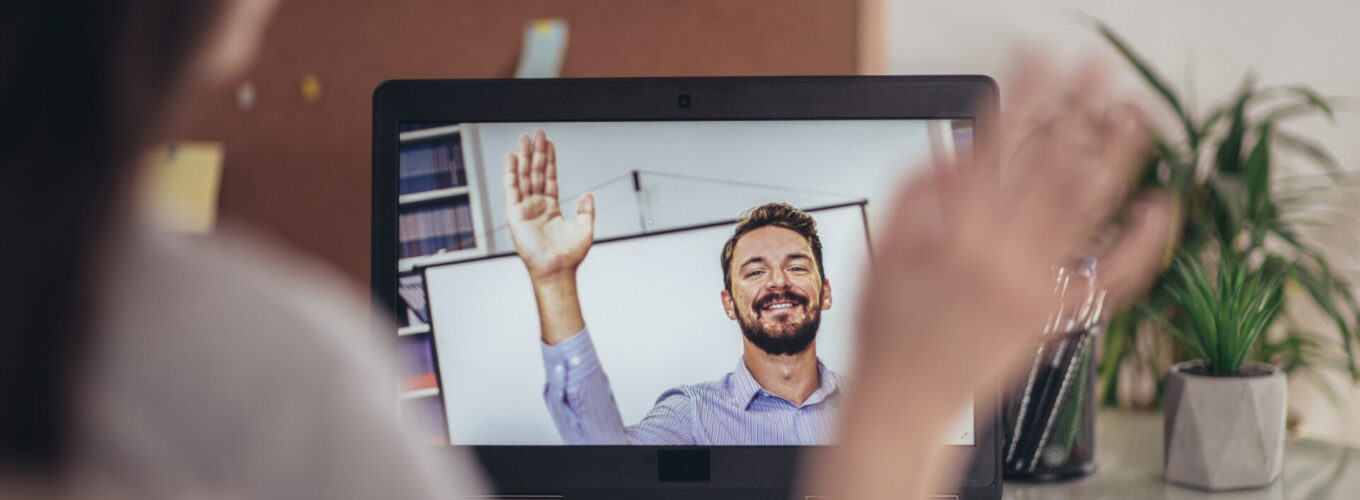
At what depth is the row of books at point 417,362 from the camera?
588 millimetres

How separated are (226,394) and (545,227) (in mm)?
356

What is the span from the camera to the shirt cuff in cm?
58

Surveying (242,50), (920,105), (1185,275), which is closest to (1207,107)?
(1185,275)

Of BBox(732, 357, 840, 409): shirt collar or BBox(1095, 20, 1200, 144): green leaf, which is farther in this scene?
BBox(1095, 20, 1200, 144): green leaf

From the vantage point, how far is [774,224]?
0.58m

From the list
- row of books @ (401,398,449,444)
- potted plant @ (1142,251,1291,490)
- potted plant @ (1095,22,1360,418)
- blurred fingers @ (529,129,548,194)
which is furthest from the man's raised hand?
potted plant @ (1095,22,1360,418)

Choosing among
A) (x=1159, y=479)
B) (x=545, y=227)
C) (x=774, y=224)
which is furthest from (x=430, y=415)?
(x=1159, y=479)

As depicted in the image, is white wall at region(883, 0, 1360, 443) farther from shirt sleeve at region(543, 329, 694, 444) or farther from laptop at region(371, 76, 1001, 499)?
shirt sleeve at region(543, 329, 694, 444)

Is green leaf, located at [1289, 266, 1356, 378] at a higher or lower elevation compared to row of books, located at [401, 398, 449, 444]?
higher

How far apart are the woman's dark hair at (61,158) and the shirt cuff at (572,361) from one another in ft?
1.25

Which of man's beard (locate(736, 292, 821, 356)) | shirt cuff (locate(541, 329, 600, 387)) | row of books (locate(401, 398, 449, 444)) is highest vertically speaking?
man's beard (locate(736, 292, 821, 356))

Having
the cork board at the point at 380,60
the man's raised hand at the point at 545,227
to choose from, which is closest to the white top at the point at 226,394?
the man's raised hand at the point at 545,227

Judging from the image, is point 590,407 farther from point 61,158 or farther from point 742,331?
point 61,158

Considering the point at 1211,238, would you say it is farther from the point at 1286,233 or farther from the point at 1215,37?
the point at 1215,37
